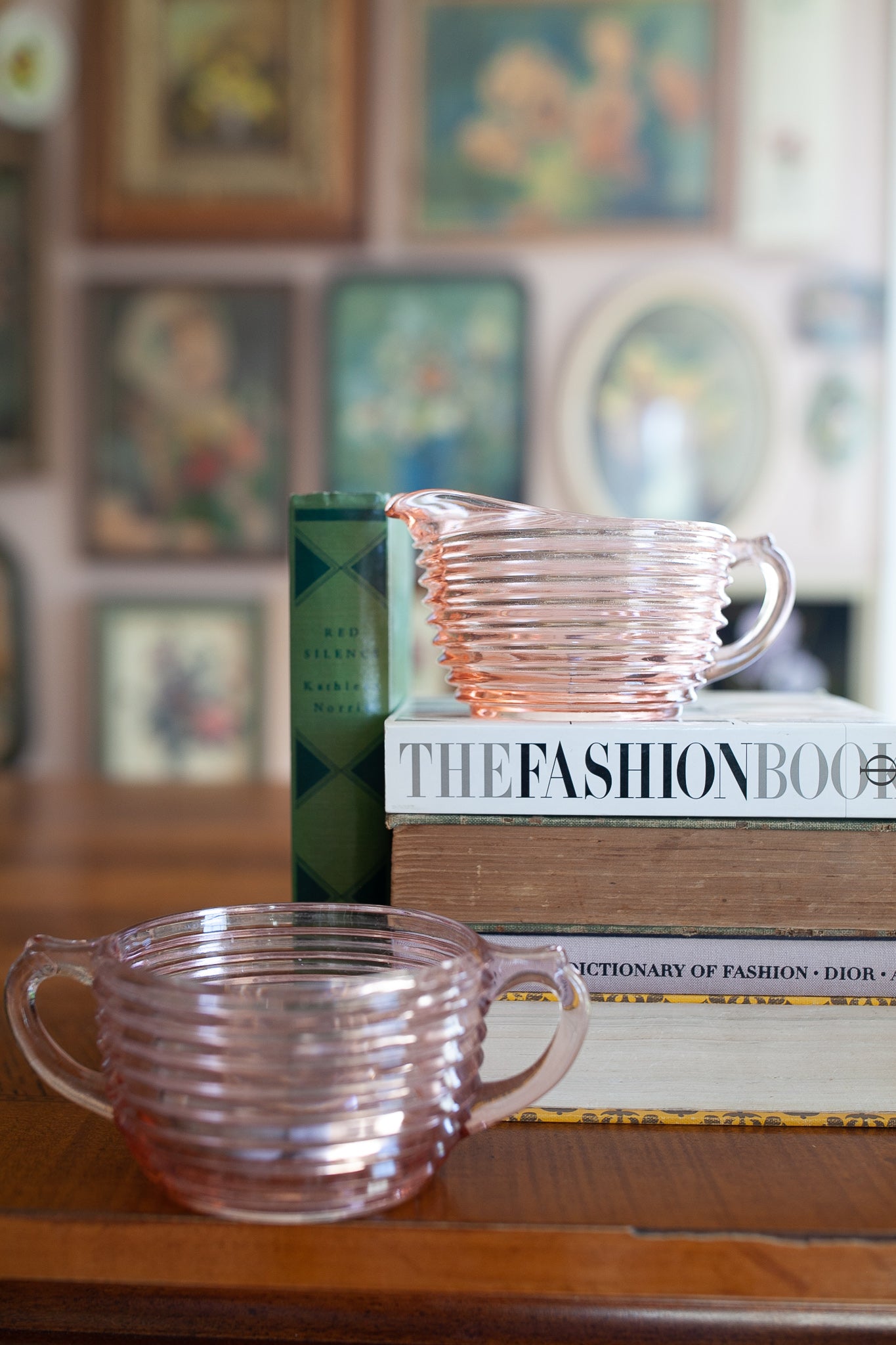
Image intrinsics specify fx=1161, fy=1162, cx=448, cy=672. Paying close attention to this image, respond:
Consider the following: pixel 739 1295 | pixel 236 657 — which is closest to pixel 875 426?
pixel 236 657

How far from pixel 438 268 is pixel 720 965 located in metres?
1.83

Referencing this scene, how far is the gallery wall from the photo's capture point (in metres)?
2.00

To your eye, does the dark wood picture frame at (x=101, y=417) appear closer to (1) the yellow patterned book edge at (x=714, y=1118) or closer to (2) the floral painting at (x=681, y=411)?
(2) the floral painting at (x=681, y=411)

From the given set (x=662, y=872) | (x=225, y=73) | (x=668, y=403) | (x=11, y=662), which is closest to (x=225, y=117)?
(x=225, y=73)

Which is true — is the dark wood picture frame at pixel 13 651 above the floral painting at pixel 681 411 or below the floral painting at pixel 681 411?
below

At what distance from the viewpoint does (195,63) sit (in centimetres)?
204

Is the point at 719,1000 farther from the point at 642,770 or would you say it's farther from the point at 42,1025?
the point at 42,1025

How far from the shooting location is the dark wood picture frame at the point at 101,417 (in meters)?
2.05

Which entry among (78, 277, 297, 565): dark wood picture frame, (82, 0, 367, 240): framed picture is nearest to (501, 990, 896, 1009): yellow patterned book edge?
(78, 277, 297, 565): dark wood picture frame

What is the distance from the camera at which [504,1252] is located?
30 cm

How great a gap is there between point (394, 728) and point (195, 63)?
2031mm

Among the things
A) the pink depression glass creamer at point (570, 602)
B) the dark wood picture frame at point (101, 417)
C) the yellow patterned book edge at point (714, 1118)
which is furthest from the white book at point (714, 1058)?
the dark wood picture frame at point (101, 417)

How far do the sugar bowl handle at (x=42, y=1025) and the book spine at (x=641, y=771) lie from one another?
4.3 inches

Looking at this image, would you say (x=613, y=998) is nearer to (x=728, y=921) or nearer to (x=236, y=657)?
(x=728, y=921)
